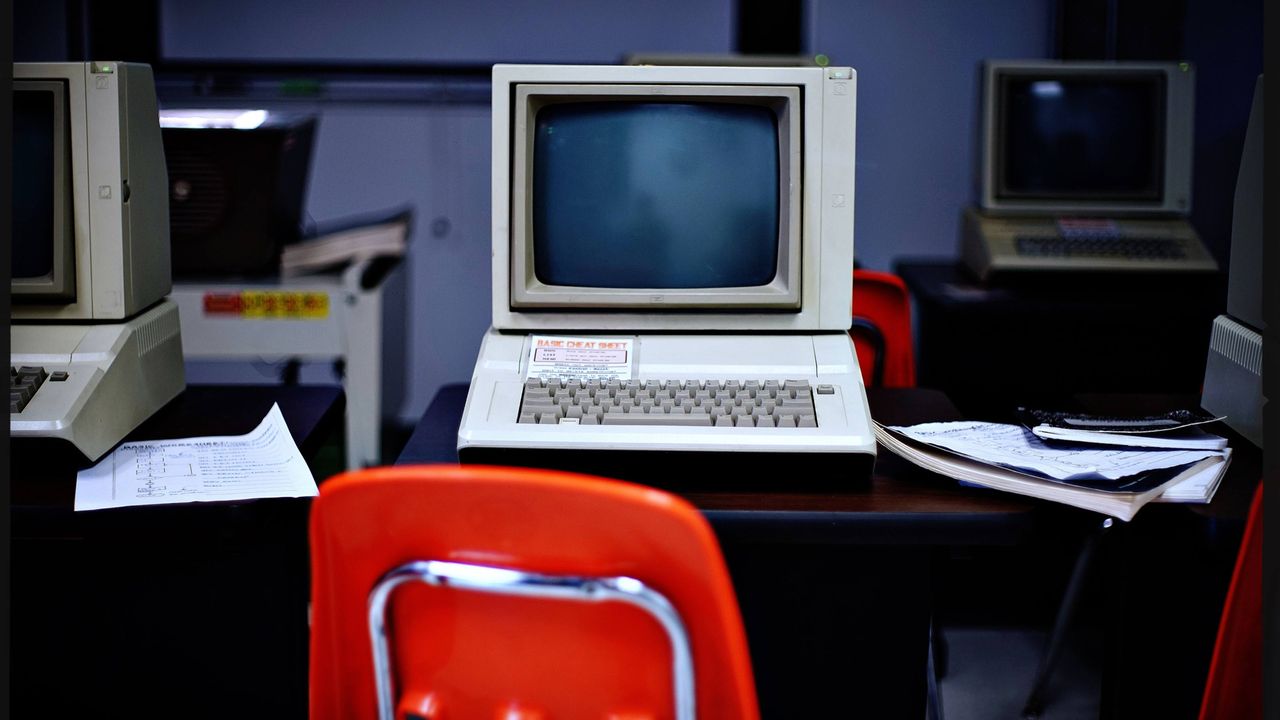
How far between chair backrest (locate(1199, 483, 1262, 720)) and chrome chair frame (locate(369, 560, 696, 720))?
1.62 feet

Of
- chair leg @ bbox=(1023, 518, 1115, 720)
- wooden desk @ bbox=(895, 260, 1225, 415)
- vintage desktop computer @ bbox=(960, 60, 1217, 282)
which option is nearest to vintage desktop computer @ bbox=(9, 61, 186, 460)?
chair leg @ bbox=(1023, 518, 1115, 720)

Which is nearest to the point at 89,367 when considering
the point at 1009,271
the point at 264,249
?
the point at 264,249

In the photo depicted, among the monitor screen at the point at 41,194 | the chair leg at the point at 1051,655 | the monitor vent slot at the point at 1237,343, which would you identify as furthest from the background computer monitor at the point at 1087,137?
the monitor screen at the point at 41,194

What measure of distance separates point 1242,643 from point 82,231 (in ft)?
4.20

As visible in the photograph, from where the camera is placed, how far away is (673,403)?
3.98ft

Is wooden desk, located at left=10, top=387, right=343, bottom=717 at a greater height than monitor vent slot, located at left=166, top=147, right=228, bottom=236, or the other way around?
monitor vent slot, located at left=166, top=147, right=228, bottom=236

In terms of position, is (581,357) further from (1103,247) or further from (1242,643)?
(1103,247)

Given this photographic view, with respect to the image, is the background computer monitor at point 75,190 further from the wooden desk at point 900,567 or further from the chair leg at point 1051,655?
the chair leg at point 1051,655

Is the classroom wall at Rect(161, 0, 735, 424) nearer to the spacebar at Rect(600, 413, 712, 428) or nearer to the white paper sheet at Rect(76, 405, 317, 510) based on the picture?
the white paper sheet at Rect(76, 405, 317, 510)

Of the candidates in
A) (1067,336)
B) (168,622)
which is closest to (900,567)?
(168,622)

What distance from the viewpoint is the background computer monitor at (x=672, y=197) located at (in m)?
1.34

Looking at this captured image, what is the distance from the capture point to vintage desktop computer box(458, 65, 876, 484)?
133 centimetres

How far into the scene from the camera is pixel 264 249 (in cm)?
269

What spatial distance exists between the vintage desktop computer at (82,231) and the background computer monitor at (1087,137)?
201 centimetres
